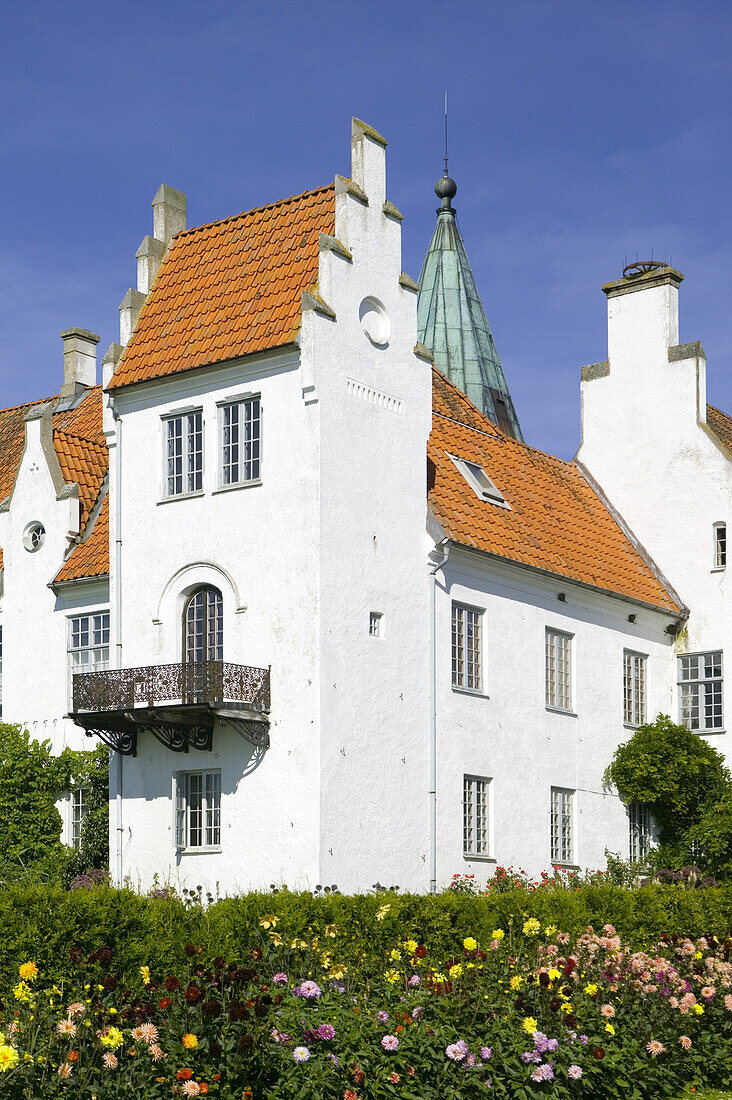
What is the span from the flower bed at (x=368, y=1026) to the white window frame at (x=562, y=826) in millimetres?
14510

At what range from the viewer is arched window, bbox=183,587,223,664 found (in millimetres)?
27609

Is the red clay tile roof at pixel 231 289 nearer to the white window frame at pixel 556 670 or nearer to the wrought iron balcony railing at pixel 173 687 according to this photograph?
the wrought iron balcony railing at pixel 173 687

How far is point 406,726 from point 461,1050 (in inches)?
573

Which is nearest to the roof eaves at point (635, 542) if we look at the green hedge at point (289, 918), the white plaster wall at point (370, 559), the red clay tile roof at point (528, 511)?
the red clay tile roof at point (528, 511)

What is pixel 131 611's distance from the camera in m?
28.8

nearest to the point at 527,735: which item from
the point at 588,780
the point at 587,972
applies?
the point at 588,780

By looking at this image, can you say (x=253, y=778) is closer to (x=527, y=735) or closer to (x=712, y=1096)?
(x=527, y=735)

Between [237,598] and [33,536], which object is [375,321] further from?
[33,536]

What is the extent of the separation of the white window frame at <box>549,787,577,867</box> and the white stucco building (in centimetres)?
7

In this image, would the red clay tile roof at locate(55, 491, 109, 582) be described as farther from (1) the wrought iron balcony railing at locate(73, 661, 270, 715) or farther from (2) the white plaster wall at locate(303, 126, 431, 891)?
(2) the white plaster wall at locate(303, 126, 431, 891)

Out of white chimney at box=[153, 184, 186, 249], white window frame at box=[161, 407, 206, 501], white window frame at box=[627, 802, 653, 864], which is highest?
white chimney at box=[153, 184, 186, 249]

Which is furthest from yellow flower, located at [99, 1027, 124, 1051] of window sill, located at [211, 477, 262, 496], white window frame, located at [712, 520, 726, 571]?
white window frame, located at [712, 520, 726, 571]

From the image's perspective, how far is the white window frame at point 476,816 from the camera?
2909 cm

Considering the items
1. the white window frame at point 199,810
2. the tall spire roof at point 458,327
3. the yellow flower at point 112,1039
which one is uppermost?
the tall spire roof at point 458,327
